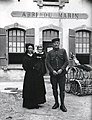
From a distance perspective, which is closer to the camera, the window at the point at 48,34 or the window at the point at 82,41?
the window at the point at 48,34

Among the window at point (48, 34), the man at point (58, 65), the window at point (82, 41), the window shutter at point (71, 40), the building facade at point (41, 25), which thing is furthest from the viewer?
the window at point (82, 41)

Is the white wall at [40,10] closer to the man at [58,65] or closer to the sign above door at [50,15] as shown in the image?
the sign above door at [50,15]

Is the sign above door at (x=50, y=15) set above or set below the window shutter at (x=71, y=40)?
above

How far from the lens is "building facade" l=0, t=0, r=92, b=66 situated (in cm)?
1458

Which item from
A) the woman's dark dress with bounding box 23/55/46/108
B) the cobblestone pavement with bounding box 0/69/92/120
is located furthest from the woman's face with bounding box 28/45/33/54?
the cobblestone pavement with bounding box 0/69/92/120

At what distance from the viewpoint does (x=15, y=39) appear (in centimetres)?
1484

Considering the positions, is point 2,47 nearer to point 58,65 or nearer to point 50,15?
point 50,15

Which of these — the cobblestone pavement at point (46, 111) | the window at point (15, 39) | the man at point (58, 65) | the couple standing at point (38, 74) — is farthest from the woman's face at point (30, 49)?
the window at point (15, 39)

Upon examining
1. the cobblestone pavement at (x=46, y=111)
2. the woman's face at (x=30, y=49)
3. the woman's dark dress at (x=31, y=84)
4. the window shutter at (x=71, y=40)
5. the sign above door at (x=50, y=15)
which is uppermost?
the sign above door at (x=50, y=15)

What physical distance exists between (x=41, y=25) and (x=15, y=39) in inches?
63.9

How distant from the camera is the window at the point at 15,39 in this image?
14.8 m

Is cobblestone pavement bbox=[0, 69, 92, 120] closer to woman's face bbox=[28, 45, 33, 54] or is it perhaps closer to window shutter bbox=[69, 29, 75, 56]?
woman's face bbox=[28, 45, 33, 54]

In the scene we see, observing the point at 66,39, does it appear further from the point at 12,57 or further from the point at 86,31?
the point at 12,57

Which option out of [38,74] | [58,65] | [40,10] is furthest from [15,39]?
[58,65]
